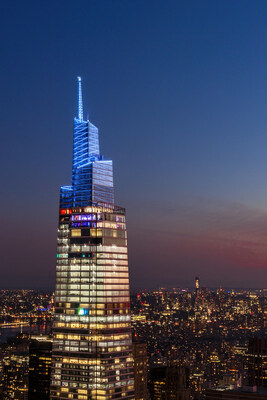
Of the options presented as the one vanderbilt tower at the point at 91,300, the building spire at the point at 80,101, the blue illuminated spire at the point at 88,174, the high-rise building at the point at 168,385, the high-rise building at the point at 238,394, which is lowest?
the high-rise building at the point at 168,385

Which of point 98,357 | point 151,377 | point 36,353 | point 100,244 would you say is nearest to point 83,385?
point 98,357

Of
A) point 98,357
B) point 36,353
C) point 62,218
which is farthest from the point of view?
point 36,353

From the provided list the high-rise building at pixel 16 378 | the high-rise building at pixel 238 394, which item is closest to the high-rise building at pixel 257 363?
the high-rise building at pixel 16 378

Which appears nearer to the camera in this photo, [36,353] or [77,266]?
[77,266]

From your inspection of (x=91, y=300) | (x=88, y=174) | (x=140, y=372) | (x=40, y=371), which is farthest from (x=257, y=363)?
(x=88, y=174)

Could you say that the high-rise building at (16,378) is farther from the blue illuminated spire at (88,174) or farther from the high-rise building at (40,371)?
the blue illuminated spire at (88,174)

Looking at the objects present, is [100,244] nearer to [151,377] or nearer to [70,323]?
[70,323]

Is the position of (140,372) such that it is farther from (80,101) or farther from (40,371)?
(80,101)
